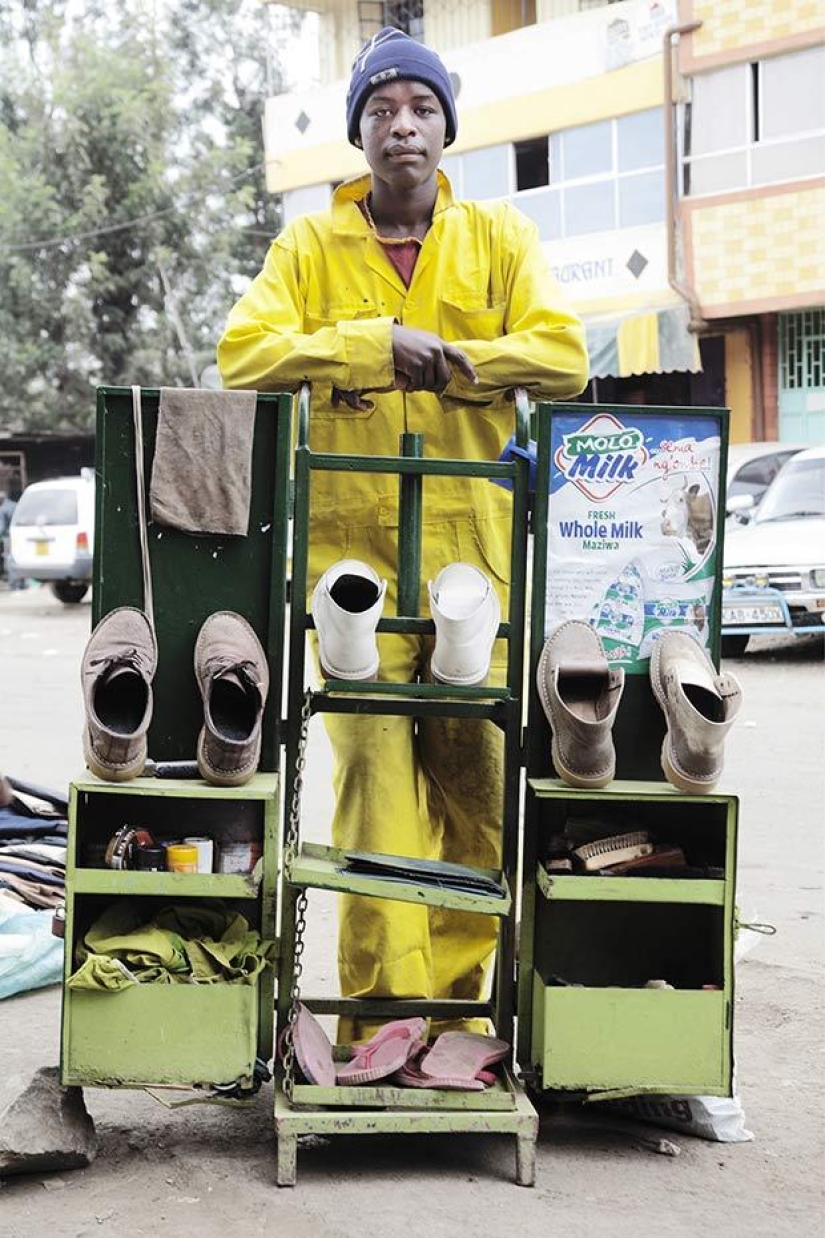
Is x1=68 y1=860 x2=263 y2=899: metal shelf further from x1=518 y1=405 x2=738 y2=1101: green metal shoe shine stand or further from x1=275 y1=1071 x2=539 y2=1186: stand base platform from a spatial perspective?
x1=518 y1=405 x2=738 y2=1101: green metal shoe shine stand

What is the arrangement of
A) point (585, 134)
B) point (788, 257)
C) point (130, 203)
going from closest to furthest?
point (788, 257) < point (585, 134) < point (130, 203)

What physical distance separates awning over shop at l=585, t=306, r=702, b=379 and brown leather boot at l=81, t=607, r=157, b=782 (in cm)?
1844

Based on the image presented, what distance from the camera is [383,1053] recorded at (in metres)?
3.40

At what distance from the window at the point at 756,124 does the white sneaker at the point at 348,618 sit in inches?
726

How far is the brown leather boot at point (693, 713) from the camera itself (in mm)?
3297

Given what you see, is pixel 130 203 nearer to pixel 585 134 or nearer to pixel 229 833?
pixel 585 134

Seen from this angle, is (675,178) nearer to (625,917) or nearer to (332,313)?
(332,313)

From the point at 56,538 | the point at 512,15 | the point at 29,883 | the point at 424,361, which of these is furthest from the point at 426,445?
the point at 512,15

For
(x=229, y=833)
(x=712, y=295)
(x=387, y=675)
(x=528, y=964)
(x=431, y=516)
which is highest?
(x=712, y=295)

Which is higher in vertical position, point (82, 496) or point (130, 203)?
point (130, 203)

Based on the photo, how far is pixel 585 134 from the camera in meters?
22.7

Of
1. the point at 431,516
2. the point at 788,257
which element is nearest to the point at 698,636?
the point at 431,516

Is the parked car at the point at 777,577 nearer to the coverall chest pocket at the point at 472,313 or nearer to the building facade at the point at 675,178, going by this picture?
the building facade at the point at 675,178

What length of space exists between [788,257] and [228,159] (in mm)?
12876
